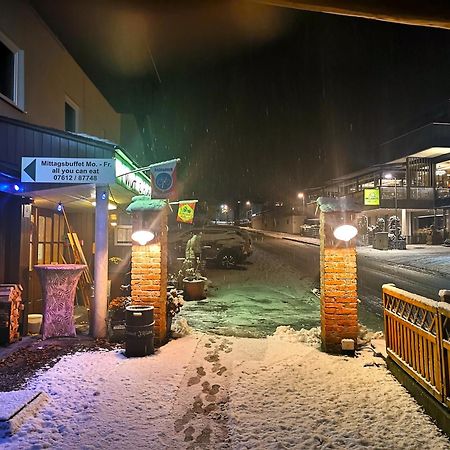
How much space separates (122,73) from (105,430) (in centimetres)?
1213

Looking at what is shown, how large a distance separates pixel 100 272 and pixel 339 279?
4.21m

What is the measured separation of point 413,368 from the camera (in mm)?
4633

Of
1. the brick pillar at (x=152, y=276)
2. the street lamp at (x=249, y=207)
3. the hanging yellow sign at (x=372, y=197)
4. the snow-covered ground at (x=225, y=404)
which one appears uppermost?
the street lamp at (x=249, y=207)

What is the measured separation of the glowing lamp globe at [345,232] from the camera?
6.34 meters

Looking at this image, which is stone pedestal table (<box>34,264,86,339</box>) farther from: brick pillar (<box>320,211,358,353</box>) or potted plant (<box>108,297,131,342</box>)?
brick pillar (<box>320,211,358,353</box>)

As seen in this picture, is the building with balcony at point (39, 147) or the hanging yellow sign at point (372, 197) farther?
the hanging yellow sign at point (372, 197)

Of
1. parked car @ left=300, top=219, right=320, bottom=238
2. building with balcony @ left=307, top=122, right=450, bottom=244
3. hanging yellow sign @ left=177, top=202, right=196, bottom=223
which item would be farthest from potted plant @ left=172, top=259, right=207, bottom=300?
parked car @ left=300, top=219, right=320, bottom=238

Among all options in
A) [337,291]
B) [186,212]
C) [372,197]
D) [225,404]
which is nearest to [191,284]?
[186,212]

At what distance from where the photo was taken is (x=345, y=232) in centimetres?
634

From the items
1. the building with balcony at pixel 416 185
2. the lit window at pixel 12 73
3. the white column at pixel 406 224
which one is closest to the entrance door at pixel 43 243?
the lit window at pixel 12 73

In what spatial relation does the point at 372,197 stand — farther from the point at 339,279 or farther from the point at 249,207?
the point at 249,207

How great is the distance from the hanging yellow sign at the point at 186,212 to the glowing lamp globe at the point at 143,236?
7.30 m

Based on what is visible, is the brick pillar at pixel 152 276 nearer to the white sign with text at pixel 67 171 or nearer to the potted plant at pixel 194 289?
the white sign with text at pixel 67 171

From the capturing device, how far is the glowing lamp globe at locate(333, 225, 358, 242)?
6.34 metres
